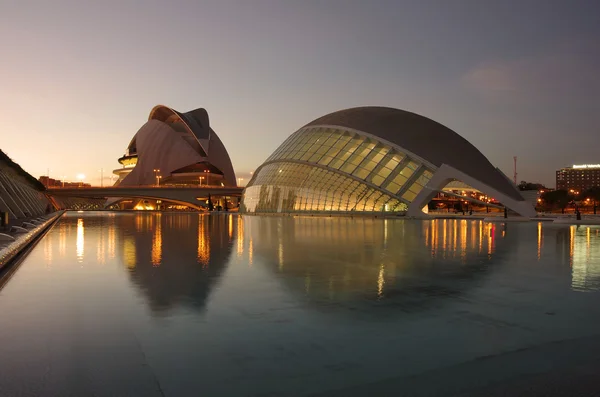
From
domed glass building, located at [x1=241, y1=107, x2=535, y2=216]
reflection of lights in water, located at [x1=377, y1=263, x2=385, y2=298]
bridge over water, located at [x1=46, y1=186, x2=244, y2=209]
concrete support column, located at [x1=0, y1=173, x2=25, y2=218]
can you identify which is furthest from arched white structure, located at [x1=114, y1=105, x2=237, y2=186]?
reflection of lights in water, located at [x1=377, y1=263, x2=385, y2=298]

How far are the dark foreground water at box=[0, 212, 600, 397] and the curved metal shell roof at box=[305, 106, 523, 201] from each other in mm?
35459

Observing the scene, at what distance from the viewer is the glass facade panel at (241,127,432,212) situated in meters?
47.1

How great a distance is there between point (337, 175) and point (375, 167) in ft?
13.1

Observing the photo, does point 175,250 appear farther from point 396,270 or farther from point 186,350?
point 186,350

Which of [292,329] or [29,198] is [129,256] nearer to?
[292,329]

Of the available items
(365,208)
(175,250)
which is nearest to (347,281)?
(175,250)

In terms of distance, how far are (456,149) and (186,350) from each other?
4608 cm

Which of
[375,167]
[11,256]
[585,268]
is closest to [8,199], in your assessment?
[11,256]

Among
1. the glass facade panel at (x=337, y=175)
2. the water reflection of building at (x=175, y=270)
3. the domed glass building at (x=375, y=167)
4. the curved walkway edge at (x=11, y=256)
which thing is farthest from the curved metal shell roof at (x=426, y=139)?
the curved walkway edge at (x=11, y=256)

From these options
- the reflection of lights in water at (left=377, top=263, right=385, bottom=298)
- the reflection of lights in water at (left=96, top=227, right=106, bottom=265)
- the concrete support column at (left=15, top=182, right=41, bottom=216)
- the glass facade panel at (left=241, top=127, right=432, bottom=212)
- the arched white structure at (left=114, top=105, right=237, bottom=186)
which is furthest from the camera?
the arched white structure at (left=114, top=105, right=237, bottom=186)

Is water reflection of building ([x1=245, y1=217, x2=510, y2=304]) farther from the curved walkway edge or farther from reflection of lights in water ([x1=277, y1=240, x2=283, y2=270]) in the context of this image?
the curved walkway edge

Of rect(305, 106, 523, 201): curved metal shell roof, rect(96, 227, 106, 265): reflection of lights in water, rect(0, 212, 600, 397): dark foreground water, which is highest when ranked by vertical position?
rect(305, 106, 523, 201): curved metal shell roof

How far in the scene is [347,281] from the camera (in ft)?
30.4

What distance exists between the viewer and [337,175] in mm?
50219
